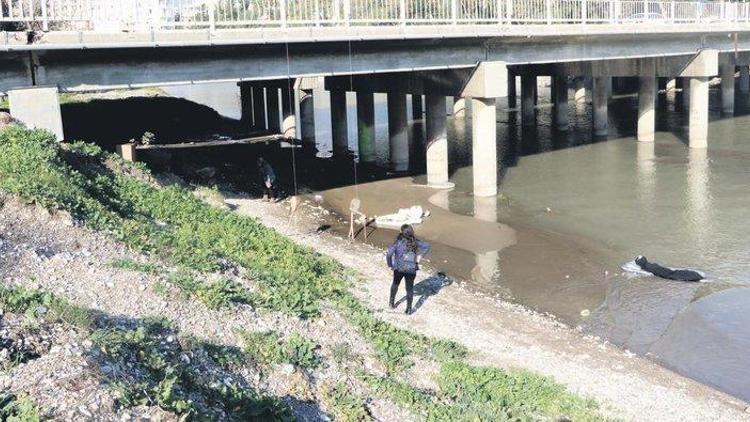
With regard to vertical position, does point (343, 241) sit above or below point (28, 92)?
below

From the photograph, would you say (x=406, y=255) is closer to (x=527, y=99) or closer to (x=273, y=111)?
(x=273, y=111)

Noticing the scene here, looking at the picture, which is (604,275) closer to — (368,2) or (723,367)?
(723,367)

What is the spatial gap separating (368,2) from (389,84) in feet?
18.2

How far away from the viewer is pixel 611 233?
20.8 meters

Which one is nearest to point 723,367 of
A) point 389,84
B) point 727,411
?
point 727,411

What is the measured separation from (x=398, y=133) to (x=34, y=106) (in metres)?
16.2

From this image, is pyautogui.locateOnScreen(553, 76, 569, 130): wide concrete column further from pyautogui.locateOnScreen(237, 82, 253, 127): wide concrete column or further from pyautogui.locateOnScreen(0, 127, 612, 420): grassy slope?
pyautogui.locateOnScreen(0, 127, 612, 420): grassy slope

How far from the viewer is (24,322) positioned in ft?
26.5

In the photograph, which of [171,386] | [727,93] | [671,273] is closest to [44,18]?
[171,386]

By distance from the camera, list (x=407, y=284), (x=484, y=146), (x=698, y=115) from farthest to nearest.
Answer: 1. (x=698, y=115)
2. (x=484, y=146)
3. (x=407, y=284)

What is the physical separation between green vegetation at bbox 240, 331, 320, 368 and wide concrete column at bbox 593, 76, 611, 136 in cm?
3183

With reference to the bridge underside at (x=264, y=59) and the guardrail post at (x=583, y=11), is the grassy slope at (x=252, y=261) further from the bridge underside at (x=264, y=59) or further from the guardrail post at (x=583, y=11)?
the guardrail post at (x=583, y=11)

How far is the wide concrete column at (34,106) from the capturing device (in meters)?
16.9

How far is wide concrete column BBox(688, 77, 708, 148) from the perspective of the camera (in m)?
34.9
